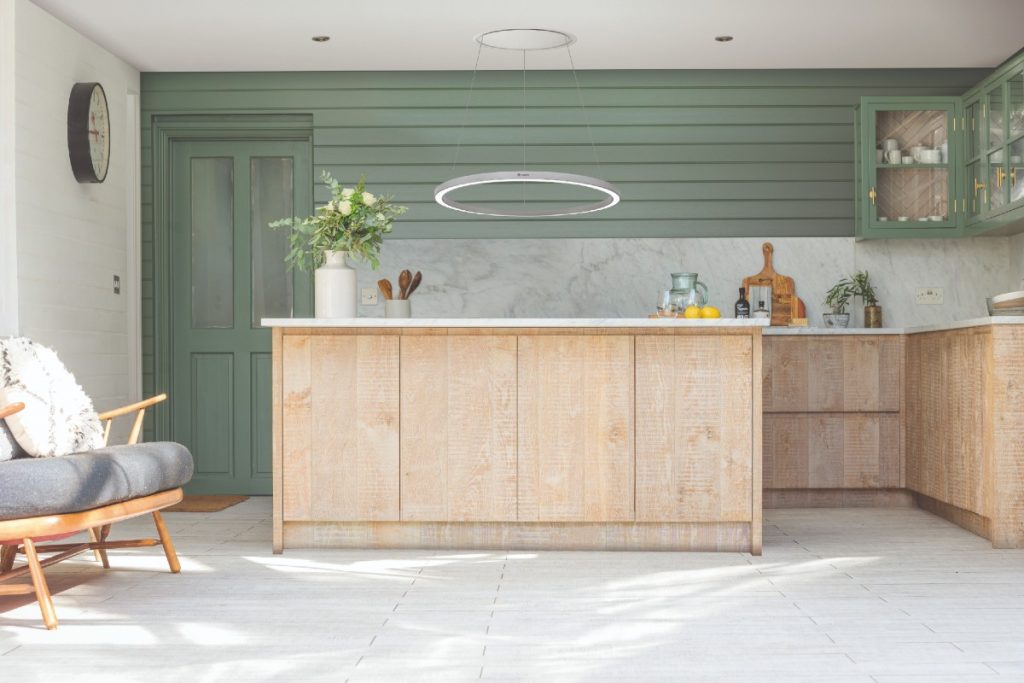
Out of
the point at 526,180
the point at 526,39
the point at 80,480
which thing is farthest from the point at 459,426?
the point at 526,39

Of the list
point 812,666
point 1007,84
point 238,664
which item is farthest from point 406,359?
point 1007,84

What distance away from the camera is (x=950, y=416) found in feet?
15.7

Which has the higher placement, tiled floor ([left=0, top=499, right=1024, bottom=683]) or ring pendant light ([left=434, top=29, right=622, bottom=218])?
ring pendant light ([left=434, top=29, right=622, bottom=218])

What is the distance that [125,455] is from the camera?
3430 mm

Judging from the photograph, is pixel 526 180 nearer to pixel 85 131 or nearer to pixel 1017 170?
pixel 85 131

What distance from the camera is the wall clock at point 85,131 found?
17.3 feet

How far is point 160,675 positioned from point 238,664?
7.7 inches

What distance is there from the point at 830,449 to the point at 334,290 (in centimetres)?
298

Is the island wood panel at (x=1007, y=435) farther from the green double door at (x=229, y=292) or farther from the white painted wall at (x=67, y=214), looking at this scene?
the white painted wall at (x=67, y=214)

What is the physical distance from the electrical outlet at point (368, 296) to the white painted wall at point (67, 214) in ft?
4.69

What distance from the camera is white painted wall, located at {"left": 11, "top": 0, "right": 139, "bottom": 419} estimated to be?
15.8 feet

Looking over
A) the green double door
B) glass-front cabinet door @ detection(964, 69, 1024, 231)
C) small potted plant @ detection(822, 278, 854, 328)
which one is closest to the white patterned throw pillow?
the green double door

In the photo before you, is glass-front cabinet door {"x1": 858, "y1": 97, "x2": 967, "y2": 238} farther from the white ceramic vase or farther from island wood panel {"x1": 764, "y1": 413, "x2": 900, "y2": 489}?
the white ceramic vase

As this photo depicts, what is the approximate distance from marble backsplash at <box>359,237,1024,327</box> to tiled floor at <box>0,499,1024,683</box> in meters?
2.12
